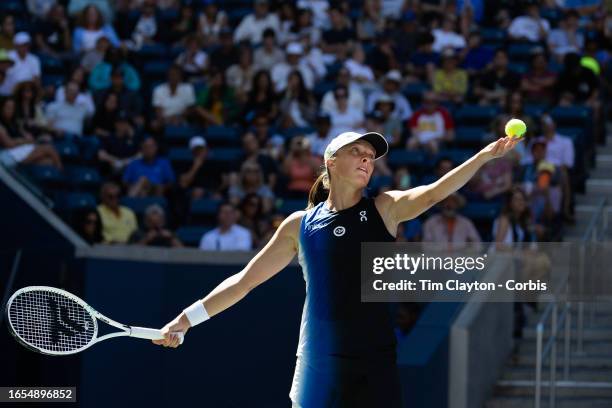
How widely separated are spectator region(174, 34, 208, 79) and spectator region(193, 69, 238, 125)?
2.77ft

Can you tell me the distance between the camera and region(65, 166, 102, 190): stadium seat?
13.2 meters

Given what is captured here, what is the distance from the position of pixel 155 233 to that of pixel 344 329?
23.5ft

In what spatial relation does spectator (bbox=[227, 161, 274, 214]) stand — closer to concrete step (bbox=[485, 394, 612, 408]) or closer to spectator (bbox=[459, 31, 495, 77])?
spectator (bbox=[459, 31, 495, 77])

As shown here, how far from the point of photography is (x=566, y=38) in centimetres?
1545

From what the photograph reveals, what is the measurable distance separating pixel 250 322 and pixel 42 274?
6.16 feet

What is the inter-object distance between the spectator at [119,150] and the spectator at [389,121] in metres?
2.53

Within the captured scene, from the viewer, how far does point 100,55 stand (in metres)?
16.0

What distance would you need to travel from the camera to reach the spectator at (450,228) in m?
11.4

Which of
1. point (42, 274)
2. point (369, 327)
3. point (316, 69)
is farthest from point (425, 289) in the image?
point (316, 69)

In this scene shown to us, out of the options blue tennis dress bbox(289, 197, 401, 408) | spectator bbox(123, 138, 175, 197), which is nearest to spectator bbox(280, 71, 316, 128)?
spectator bbox(123, 138, 175, 197)

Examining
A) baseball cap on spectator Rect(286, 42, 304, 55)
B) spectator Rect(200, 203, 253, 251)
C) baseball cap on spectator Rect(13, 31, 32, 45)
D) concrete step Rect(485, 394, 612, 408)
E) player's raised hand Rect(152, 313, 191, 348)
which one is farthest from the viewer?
baseball cap on spectator Rect(13, 31, 32, 45)

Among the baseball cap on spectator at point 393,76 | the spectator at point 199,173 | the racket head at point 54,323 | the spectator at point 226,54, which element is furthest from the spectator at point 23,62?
the racket head at point 54,323

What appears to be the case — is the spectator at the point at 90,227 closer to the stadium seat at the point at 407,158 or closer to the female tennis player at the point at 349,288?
the stadium seat at the point at 407,158

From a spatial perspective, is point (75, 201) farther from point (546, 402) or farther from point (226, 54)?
point (546, 402)
